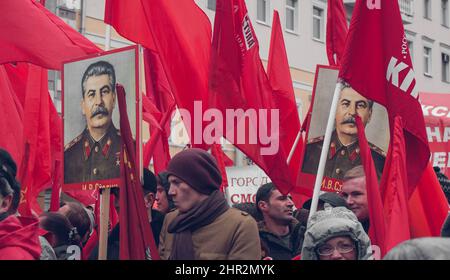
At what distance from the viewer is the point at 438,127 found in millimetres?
10914

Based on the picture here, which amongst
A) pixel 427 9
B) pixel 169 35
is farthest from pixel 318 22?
pixel 169 35

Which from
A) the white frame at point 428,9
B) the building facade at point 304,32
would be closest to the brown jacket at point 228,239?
the building facade at point 304,32

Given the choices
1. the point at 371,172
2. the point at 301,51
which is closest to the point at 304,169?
the point at 371,172

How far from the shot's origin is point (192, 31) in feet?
25.9

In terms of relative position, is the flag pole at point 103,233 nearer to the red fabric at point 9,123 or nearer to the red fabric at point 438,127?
the red fabric at point 9,123

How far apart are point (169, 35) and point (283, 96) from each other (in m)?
1.59

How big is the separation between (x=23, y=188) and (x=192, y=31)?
1.79m

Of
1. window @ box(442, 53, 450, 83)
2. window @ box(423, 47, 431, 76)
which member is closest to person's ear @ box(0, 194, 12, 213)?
window @ box(423, 47, 431, 76)

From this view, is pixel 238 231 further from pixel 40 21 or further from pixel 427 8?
pixel 427 8

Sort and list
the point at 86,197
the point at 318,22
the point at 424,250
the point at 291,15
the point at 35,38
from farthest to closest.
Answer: the point at 318,22 → the point at 291,15 → the point at 86,197 → the point at 35,38 → the point at 424,250

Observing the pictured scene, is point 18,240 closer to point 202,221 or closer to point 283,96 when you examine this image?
point 202,221

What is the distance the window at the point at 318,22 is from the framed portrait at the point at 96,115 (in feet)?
81.0

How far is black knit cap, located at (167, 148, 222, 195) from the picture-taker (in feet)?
16.4

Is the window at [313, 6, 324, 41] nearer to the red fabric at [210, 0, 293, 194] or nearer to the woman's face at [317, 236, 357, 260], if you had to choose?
the red fabric at [210, 0, 293, 194]
